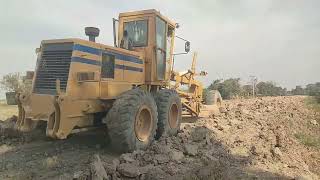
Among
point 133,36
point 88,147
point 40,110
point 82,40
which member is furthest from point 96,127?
point 133,36

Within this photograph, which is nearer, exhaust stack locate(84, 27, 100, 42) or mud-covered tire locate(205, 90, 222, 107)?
exhaust stack locate(84, 27, 100, 42)

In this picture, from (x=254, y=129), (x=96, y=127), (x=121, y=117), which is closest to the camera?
(x=121, y=117)

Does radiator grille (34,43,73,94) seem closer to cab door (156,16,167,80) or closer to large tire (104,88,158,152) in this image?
large tire (104,88,158,152)

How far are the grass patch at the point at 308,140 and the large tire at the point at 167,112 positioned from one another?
11.9 ft

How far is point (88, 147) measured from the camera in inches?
358

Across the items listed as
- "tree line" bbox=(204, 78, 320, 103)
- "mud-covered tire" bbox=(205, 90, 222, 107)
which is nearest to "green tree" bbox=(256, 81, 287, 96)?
"tree line" bbox=(204, 78, 320, 103)

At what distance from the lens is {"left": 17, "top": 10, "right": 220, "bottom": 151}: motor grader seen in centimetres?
790

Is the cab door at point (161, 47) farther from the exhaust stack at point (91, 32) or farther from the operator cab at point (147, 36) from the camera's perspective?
the exhaust stack at point (91, 32)

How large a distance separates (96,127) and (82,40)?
72.6 inches

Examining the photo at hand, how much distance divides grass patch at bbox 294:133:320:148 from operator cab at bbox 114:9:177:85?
173 inches

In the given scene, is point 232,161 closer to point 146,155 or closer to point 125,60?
point 146,155

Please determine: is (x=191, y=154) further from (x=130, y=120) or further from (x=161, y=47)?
(x=161, y=47)

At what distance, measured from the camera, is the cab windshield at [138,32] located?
33.4 ft

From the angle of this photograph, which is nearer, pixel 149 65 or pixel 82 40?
pixel 82 40
